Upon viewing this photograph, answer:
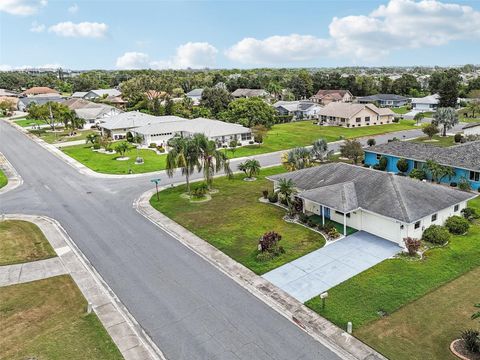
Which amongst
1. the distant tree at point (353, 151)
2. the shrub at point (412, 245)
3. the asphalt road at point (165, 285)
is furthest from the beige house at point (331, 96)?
the shrub at point (412, 245)

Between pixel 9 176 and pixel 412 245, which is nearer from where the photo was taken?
pixel 412 245

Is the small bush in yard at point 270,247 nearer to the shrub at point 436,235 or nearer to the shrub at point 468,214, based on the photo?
the shrub at point 436,235

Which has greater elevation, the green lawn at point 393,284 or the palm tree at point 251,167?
the palm tree at point 251,167

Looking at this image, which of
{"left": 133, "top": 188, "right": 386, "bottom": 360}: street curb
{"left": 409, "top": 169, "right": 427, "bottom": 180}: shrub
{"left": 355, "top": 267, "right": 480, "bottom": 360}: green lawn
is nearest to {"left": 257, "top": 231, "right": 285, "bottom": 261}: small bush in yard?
{"left": 133, "top": 188, "right": 386, "bottom": 360}: street curb

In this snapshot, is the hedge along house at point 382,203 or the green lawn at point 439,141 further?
the green lawn at point 439,141

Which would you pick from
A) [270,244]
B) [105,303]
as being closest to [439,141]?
[270,244]

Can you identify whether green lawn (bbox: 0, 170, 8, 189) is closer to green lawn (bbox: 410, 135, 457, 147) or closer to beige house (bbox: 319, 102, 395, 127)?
green lawn (bbox: 410, 135, 457, 147)

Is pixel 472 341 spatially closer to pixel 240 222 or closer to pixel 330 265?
pixel 330 265

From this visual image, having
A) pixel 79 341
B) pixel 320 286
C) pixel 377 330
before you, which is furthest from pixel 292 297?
pixel 79 341
